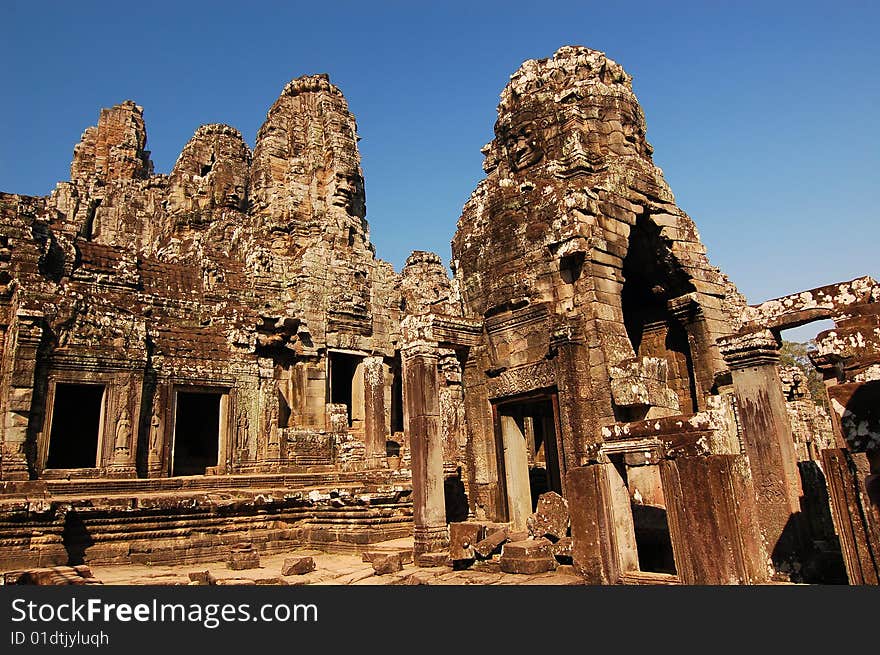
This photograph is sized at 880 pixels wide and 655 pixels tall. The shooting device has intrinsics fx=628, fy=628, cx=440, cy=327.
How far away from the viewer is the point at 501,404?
9508mm

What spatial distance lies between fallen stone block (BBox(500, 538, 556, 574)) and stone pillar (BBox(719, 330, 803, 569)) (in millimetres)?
2336

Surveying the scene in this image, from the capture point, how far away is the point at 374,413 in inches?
662

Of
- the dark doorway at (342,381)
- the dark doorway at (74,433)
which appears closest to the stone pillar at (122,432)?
the dark doorway at (74,433)

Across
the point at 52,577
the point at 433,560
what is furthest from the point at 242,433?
the point at 433,560

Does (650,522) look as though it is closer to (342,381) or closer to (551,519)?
(551,519)

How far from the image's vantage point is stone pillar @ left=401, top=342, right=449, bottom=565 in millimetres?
8648

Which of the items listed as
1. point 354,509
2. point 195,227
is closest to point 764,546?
point 354,509

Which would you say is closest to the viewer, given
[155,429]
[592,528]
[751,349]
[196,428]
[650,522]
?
[751,349]

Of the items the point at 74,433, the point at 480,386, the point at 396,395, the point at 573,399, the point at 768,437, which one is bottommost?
the point at 768,437

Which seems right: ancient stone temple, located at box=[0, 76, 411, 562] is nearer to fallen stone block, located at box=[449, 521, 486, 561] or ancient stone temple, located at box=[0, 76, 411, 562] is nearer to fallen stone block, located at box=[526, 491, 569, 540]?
fallen stone block, located at box=[449, 521, 486, 561]

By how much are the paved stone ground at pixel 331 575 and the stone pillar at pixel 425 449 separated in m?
0.53

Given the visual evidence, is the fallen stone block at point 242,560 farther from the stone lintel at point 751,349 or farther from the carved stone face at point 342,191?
the carved stone face at point 342,191

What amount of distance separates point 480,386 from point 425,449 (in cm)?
143

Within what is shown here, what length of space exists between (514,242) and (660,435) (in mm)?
4224
